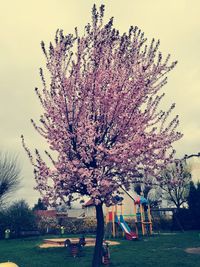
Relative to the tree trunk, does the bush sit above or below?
above

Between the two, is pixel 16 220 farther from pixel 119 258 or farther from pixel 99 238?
pixel 99 238

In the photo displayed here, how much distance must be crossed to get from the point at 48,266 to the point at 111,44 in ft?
36.0

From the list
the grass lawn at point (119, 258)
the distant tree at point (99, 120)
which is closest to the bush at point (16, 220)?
the grass lawn at point (119, 258)

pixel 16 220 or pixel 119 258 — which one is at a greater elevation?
pixel 16 220

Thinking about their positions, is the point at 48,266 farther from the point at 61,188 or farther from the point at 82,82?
the point at 82,82

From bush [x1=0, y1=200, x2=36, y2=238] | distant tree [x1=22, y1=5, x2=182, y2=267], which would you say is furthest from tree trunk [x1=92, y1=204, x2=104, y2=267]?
bush [x1=0, y1=200, x2=36, y2=238]

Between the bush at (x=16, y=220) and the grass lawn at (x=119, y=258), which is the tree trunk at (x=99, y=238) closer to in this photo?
the grass lawn at (x=119, y=258)

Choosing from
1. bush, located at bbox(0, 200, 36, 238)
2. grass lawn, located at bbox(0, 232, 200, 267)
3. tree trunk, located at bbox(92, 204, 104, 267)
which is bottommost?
grass lawn, located at bbox(0, 232, 200, 267)

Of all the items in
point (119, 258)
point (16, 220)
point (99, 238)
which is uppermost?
point (16, 220)

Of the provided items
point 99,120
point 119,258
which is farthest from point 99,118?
point 119,258

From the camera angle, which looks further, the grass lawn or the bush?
the bush

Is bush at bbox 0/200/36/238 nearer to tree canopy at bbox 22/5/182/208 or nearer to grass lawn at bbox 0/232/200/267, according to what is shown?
grass lawn at bbox 0/232/200/267

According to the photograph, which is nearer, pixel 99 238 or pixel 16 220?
pixel 99 238

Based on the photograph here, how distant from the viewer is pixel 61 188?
11.3 m
